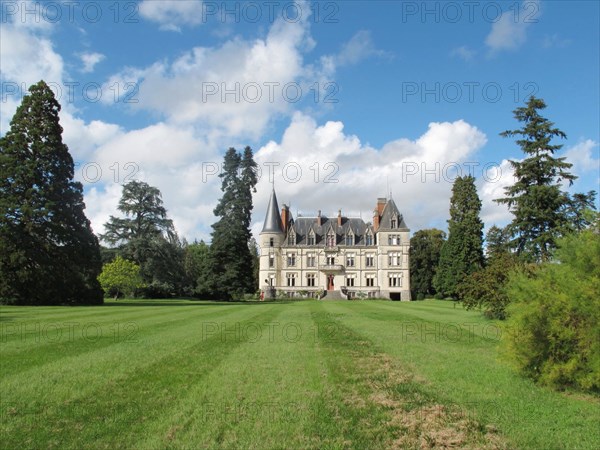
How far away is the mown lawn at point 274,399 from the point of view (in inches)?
210

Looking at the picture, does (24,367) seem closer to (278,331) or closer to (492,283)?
(278,331)

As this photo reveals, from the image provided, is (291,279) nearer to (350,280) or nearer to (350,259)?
(350,280)

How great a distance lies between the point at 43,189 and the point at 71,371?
30871mm

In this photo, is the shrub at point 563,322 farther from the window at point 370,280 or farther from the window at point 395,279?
the window at point 370,280

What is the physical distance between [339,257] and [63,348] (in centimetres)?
6117

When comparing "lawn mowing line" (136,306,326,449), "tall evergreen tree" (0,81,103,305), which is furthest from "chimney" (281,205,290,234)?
"lawn mowing line" (136,306,326,449)

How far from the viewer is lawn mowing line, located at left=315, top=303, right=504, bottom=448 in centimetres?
533

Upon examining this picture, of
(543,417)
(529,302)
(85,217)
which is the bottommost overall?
(543,417)

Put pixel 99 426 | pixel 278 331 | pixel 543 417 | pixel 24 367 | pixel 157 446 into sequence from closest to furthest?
1. pixel 157 446
2. pixel 99 426
3. pixel 543 417
4. pixel 24 367
5. pixel 278 331

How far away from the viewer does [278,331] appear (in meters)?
15.6

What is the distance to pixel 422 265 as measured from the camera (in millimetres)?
74938

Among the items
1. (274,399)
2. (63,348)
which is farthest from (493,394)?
(63,348)

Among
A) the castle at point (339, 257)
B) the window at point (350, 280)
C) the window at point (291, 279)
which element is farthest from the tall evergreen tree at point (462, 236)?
the window at point (291, 279)

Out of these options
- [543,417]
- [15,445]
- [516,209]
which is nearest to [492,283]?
[516,209]
